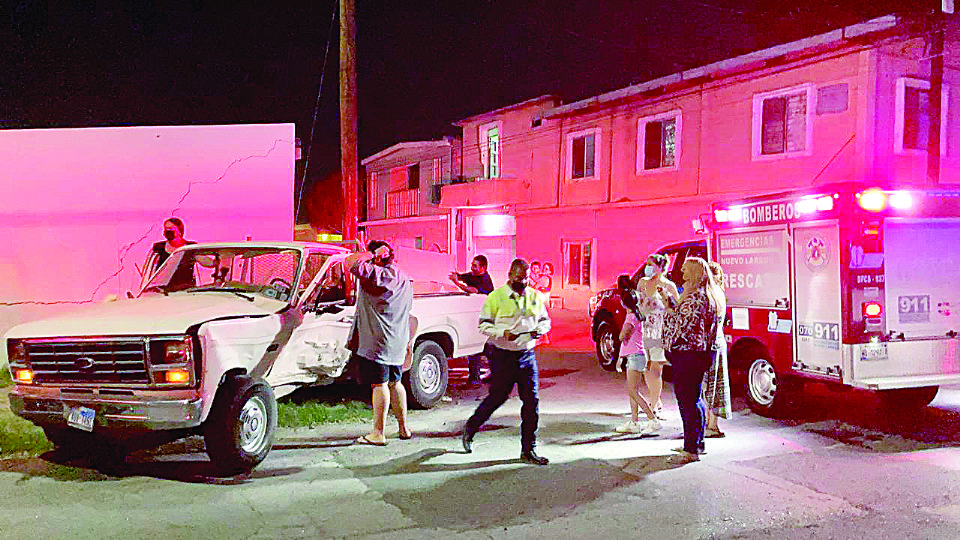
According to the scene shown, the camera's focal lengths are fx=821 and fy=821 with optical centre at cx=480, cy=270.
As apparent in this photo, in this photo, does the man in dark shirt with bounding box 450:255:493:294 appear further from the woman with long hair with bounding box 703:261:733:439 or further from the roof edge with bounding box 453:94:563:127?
the roof edge with bounding box 453:94:563:127

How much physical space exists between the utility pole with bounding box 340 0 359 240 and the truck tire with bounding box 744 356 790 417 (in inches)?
243

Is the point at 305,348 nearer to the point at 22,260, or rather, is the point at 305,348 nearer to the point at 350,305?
the point at 350,305

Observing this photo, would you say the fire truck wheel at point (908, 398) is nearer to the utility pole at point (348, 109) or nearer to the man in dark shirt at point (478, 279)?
the man in dark shirt at point (478, 279)

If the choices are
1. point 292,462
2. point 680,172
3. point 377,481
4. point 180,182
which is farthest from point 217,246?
point 680,172

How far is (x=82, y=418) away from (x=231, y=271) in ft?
7.40

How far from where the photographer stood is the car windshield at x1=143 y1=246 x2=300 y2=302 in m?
7.96

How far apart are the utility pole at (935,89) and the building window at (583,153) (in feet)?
30.1

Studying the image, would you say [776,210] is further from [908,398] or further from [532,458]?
[532,458]

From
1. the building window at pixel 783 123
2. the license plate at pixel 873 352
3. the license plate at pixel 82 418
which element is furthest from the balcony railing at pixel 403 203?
the license plate at pixel 82 418

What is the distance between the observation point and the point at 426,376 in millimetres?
9805

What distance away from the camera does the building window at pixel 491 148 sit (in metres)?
29.5

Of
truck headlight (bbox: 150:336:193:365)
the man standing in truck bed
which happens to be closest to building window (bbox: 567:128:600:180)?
the man standing in truck bed

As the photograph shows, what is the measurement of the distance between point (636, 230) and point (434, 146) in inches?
497

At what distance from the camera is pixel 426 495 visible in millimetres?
→ 6148
